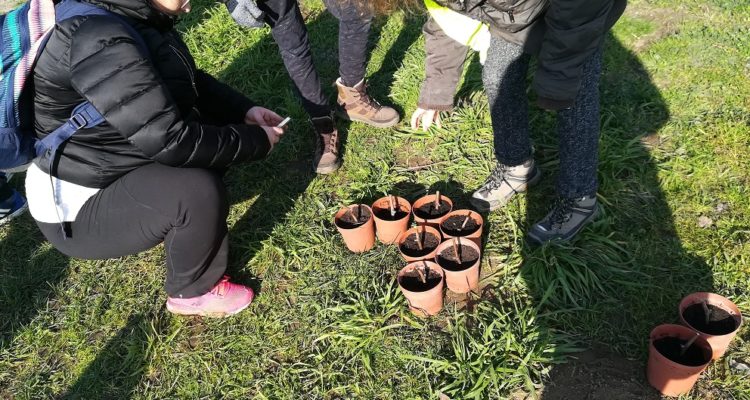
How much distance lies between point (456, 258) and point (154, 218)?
1.35m

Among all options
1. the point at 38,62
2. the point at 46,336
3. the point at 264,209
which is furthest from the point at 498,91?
the point at 46,336

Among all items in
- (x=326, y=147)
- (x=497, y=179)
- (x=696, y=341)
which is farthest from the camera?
(x=326, y=147)

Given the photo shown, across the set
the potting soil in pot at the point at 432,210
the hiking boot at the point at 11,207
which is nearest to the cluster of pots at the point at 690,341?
the potting soil in pot at the point at 432,210

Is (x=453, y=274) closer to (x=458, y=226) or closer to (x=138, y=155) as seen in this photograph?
(x=458, y=226)

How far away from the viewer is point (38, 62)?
1953mm

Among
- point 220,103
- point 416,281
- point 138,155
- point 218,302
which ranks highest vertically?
point 138,155

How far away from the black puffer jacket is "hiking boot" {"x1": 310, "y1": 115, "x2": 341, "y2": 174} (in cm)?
82

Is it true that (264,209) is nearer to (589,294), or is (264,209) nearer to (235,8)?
(235,8)

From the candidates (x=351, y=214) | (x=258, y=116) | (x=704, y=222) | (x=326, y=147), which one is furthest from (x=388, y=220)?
(x=704, y=222)

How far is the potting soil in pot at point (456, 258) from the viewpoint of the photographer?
2.51 metres

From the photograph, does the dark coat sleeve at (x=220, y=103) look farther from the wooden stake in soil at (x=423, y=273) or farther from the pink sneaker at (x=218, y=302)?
the wooden stake in soil at (x=423, y=273)

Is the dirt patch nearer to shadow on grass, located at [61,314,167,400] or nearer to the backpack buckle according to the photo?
shadow on grass, located at [61,314,167,400]

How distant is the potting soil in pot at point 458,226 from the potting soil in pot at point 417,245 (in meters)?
0.08

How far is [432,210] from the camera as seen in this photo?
2857 mm
